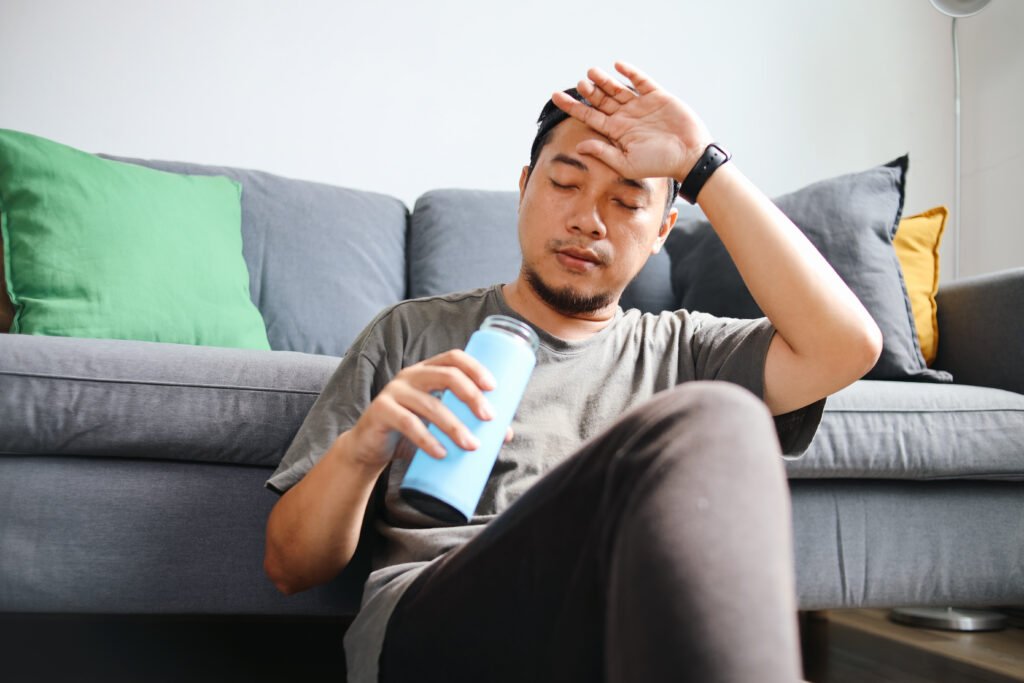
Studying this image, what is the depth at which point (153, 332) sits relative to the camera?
1.45 m

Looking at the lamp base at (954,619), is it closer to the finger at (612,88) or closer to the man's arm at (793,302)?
the man's arm at (793,302)

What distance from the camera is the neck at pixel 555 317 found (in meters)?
1.01

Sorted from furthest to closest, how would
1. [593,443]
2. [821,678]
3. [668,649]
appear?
[821,678] < [593,443] < [668,649]

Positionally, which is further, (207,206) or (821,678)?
(207,206)

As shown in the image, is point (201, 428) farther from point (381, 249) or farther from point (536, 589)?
point (381, 249)

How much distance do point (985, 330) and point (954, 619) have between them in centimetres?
63

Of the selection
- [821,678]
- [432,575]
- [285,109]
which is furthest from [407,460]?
[285,109]

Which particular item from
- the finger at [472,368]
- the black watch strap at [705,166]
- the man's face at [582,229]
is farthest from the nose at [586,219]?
the finger at [472,368]

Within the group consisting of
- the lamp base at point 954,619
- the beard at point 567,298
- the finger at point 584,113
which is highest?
the finger at point 584,113

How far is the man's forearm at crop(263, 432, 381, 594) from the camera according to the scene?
0.73 m

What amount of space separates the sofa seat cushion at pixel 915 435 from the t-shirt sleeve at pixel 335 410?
2.37 feet

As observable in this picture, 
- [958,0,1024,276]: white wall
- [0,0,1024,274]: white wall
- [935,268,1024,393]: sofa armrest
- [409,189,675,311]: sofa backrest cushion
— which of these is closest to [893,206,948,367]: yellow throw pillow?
[935,268,1024,393]: sofa armrest

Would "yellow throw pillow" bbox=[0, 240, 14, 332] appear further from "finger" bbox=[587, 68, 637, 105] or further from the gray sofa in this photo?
"finger" bbox=[587, 68, 637, 105]

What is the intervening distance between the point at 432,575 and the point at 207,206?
1.28 meters
